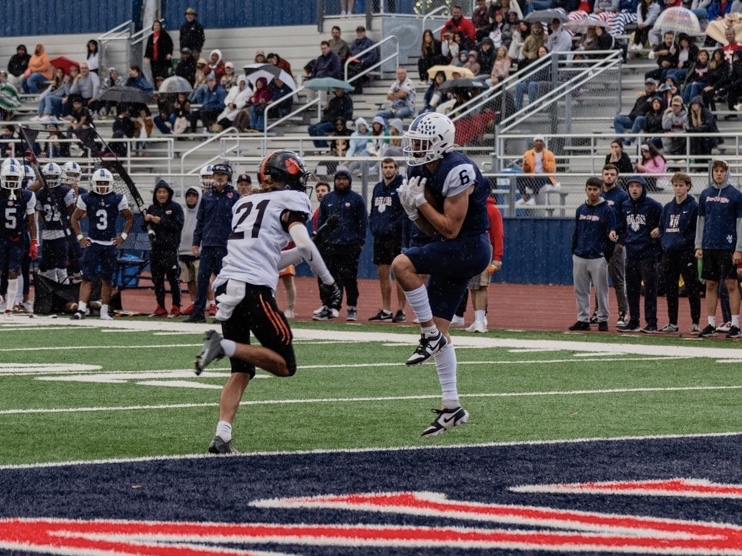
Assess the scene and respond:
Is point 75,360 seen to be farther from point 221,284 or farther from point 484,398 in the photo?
point 221,284

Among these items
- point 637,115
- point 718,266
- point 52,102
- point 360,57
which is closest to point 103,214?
Answer: point 718,266

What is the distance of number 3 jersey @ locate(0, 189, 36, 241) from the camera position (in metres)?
20.3

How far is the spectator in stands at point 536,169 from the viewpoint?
25438mm

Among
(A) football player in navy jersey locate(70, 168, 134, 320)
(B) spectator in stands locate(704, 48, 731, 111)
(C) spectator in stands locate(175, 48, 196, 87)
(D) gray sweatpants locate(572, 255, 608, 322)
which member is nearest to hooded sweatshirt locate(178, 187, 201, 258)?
(A) football player in navy jersey locate(70, 168, 134, 320)

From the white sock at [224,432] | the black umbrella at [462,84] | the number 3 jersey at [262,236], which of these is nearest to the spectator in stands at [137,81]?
the black umbrella at [462,84]

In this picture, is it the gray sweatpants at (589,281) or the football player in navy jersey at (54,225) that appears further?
the football player in navy jersey at (54,225)

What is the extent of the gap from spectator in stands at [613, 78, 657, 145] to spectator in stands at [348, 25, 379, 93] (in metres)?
7.73

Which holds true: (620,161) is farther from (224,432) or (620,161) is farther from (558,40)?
(224,432)

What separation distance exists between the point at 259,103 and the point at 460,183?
2360 centimetres

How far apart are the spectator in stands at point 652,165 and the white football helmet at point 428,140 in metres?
14.4

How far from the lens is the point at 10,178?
66.6ft

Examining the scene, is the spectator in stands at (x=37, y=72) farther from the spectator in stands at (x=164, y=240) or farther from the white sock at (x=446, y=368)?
the white sock at (x=446, y=368)

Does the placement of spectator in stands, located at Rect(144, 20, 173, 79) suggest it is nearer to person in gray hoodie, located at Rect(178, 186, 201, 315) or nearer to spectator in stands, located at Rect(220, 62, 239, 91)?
spectator in stands, located at Rect(220, 62, 239, 91)

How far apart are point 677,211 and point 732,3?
11.6 m
